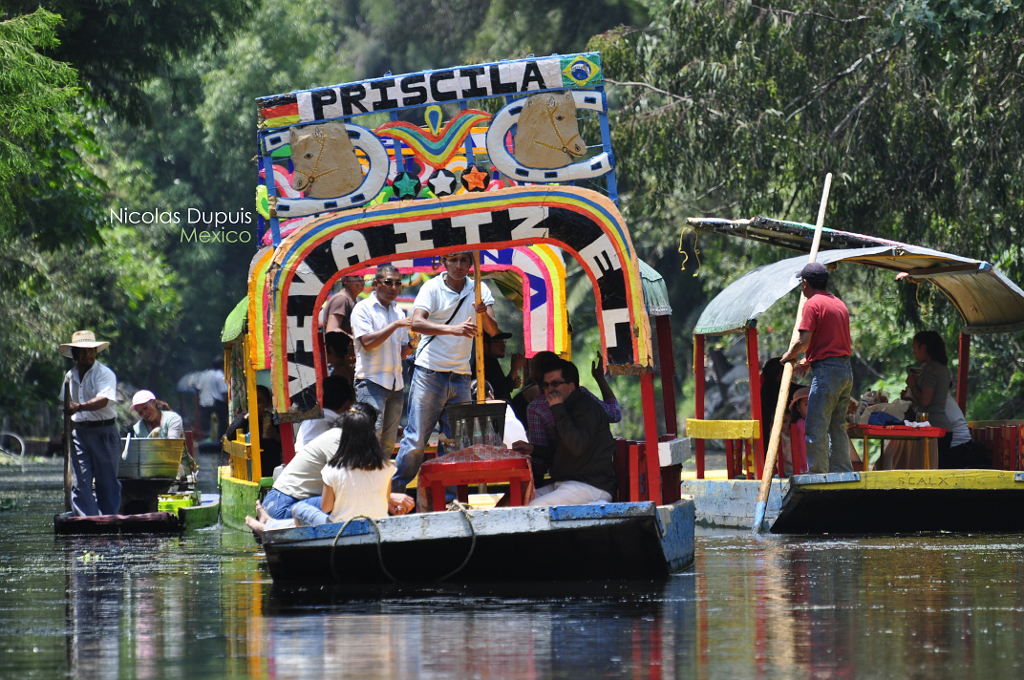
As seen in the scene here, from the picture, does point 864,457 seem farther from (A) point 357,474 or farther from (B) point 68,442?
(B) point 68,442

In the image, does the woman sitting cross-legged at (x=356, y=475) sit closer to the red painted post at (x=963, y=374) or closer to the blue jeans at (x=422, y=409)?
the blue jeans at (x=422, y=409)

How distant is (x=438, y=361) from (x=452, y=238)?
3.35ft

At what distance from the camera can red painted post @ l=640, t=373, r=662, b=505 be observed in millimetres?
10125

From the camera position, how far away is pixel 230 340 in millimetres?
16156

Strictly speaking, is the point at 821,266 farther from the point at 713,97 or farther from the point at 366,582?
the point at 713,97

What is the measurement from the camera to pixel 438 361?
1100 cm

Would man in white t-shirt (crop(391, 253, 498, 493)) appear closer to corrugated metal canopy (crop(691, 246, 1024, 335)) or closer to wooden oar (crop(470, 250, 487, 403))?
wooden oar (crop(470, 250, 487, 403))

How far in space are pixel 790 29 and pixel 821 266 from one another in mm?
8519

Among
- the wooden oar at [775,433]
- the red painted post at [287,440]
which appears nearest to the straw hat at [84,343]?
the red painted post at [287,440]

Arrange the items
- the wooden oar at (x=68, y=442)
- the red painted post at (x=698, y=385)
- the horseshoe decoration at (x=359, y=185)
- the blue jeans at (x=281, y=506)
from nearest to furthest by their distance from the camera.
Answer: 1. the blue jeans at (x=281, y=506)
2. the horseshoe decoration at (x=359, y=185)
3. the wooden oar at (x=68, y=442)
4. the red painted post at (x=698, y=385)

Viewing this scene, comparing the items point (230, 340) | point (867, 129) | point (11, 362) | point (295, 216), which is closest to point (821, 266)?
point (295, 216)

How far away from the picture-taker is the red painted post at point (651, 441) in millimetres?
10125

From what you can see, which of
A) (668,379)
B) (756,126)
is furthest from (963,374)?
(756,126)

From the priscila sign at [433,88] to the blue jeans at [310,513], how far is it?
2529 millimetres
